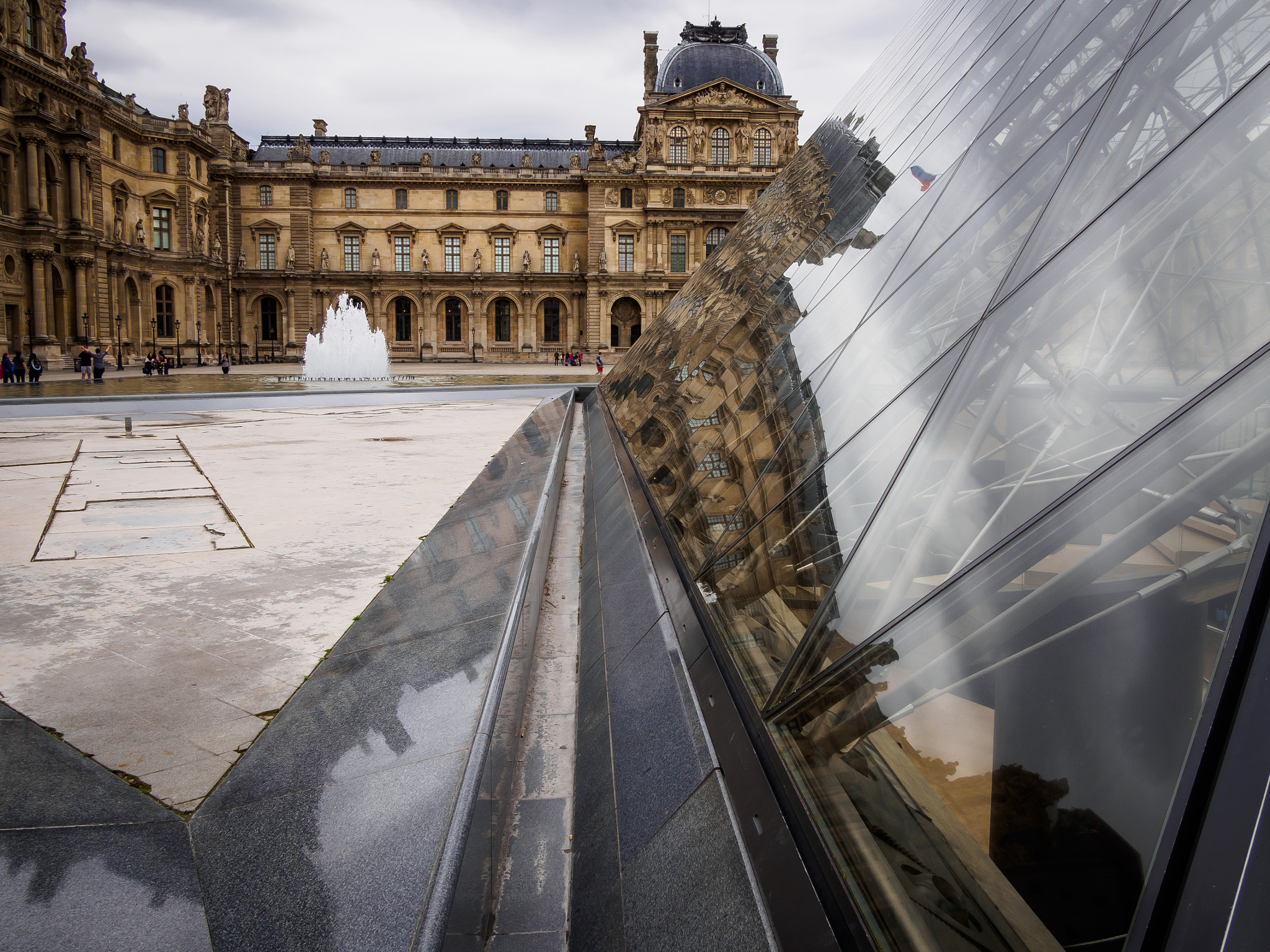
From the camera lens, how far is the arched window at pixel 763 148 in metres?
50.0

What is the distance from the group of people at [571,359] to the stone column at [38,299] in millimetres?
21204

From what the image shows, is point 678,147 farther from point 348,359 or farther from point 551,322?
point 348,359

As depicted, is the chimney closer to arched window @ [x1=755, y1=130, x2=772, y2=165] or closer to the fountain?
arched window @ [x1=755, y1=130, x2=772, y2=165]

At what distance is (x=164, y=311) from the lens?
43.2m

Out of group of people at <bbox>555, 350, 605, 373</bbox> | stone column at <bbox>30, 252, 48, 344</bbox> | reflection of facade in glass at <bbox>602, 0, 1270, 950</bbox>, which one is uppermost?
stone column at <bbox>30, 252, 48, 344</bbox>

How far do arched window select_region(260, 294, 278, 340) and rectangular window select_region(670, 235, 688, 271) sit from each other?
2408 centimetres

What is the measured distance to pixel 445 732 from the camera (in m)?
2.39

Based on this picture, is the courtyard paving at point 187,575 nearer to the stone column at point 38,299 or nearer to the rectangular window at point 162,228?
the stone column at point 38,299

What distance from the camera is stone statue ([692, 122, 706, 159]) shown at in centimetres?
4981

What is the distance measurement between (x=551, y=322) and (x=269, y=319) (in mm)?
17116

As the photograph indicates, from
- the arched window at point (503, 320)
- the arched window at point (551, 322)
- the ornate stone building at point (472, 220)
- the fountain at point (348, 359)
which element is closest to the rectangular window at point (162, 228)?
the ornate stone building at point (472, 220)

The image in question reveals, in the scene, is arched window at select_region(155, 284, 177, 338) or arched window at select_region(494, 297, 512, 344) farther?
arched window at select_region(494, 297, 512, 344)

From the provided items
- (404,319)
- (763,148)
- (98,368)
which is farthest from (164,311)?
(763,148)

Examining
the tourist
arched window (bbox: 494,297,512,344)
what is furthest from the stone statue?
the tourist
